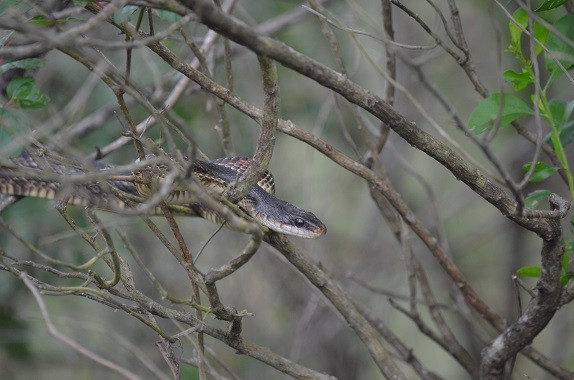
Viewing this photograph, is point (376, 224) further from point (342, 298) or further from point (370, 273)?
point (342, 298)

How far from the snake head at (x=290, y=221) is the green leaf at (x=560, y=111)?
1.68 m

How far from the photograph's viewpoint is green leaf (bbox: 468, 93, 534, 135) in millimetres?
3100

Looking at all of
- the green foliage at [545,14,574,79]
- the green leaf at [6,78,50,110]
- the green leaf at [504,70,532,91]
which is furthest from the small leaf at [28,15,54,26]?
the green foliage at [545,14,574,79]

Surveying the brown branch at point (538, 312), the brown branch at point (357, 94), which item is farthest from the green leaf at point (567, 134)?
the brown branch at point (357, 94)

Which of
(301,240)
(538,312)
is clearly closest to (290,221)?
(538,312)

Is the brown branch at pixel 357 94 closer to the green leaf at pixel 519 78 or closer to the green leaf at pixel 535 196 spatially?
the green leaf at pixel 535 196

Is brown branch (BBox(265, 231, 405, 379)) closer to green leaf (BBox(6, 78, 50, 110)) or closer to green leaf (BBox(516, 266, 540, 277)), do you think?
green leaf (BBox(516, 266, 540, 277))

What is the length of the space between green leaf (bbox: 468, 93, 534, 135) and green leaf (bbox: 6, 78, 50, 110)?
6.85 ft

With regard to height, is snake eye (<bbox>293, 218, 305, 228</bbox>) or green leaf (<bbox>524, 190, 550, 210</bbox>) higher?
green leaf (<bbox>524, 190, 550, 210</bbox>)

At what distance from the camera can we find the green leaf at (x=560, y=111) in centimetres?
330

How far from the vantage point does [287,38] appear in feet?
26.7

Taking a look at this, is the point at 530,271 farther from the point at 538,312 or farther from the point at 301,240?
the point at 301,240

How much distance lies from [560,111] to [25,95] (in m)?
2.63

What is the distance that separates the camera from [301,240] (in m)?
7.46
